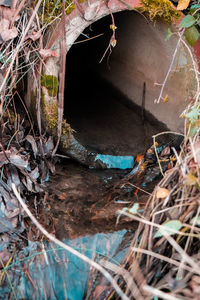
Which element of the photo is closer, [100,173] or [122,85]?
[100,173]

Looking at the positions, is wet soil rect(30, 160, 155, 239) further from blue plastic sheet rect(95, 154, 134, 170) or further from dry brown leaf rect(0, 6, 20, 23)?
dry brown leaf rect(0, 6, 20, 23)

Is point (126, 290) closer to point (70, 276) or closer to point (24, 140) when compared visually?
point (70, 276)

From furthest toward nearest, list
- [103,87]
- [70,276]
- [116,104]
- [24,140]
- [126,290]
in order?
[103,87] → [116,104] → [24,140] → [70,276] → [126,290]

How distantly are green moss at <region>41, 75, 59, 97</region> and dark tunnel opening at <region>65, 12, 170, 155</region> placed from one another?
0.85 metres

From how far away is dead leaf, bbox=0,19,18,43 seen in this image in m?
2.66

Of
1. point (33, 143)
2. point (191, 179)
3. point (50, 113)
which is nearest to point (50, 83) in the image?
point (50, 113)

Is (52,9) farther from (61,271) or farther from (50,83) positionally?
(61,271)

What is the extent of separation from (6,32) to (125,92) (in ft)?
8.75

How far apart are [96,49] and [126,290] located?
186 inches

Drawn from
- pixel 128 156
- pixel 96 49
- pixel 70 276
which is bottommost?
pixel 70 276

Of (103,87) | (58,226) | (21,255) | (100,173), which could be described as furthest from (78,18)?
(103,87)

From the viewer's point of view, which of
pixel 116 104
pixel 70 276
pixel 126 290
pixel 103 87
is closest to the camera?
pixel 126 290

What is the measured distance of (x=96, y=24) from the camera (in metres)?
5.17

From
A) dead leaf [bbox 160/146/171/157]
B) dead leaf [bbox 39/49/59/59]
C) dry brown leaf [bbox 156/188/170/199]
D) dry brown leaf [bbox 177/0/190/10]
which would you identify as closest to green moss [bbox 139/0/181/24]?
dry brown leaf [bbox 177/0/190/10]
